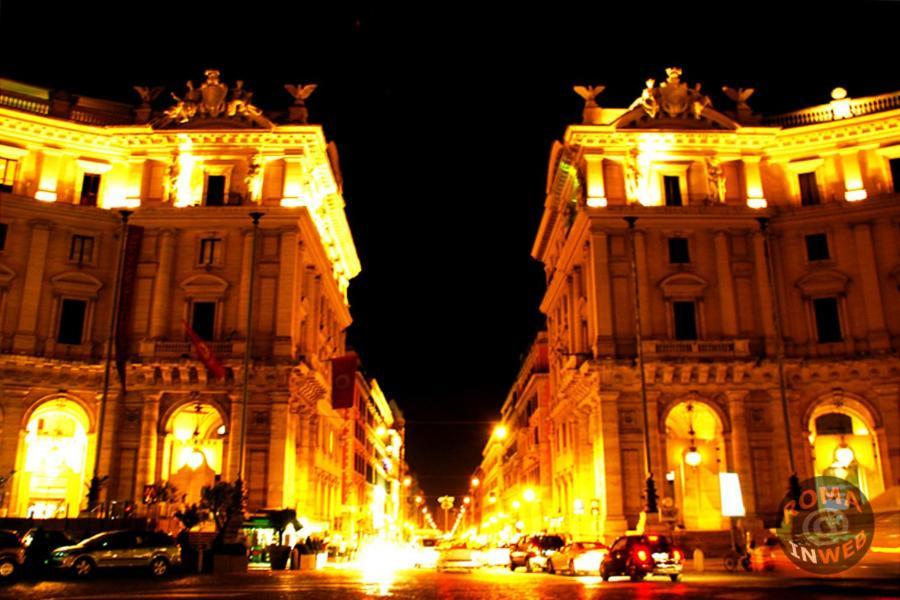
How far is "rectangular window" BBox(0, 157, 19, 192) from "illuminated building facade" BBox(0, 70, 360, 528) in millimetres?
119

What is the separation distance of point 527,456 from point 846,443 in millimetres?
41855

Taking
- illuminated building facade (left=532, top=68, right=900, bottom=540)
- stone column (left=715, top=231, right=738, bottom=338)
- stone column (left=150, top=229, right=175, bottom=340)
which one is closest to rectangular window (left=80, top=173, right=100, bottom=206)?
stone column (left=150, top=229, right=175, bottom=340)

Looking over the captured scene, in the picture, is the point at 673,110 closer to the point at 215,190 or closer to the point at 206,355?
the point at 215,190

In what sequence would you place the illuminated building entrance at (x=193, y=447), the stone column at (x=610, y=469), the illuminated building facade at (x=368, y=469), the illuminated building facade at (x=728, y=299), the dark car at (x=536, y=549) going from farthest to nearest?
1. the illuminated building facade at (x=368, y=469)
2. the illuminated building entrance at (x=193, y=447)
3. the illuminated building facade at (x=728, y=299)
4. the stone column at (x=610, y=469)
5. the dark car at (x=536, y=549)

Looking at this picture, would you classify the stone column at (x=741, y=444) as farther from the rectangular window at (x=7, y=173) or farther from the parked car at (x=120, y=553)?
the rectangular window at (x=7, y=173)

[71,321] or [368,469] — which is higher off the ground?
[71,321]

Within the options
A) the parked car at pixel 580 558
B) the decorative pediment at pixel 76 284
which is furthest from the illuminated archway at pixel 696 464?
the decorative pediment at pixel 76 284

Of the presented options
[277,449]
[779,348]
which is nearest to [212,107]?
[277,449]

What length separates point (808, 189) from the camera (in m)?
54.2

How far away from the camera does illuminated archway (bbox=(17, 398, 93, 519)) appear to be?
1929 inches

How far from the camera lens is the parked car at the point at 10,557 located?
97.4ft

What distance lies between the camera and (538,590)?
22.6 metres

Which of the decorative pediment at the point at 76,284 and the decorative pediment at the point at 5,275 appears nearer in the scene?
the decorative pediment at the point at 5,275

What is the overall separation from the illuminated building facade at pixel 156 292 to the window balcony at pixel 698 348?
2039 cm
